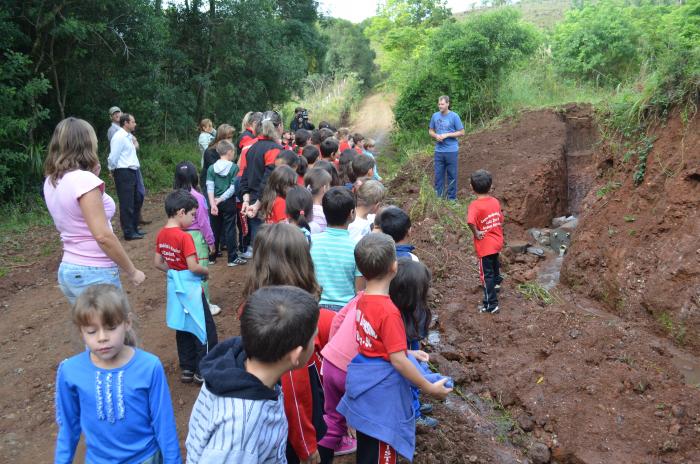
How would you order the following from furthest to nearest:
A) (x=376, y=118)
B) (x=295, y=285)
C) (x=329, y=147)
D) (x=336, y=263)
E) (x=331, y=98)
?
(x=331, y=98)
(x=376, y=118)
(x=329, y=147)
(x=336, y=263)
(x=295, y=285)

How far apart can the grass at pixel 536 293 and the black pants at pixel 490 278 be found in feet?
1.81

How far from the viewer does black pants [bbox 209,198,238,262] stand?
23.5 feet

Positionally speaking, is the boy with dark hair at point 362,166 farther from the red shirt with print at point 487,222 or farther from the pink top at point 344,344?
the pink top at point 344,344

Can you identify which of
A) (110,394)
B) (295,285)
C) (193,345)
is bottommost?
(193,345)

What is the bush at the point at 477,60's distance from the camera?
1480 cm

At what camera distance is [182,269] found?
14.0 ft

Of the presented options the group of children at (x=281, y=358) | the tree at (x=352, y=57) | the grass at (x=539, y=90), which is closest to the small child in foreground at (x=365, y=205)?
the group of children at (x=281, y=358)

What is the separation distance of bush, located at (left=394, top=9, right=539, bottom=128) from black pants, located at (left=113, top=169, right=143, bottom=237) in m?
9.47

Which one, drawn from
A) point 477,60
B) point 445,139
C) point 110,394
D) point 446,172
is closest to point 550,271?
point 446,172

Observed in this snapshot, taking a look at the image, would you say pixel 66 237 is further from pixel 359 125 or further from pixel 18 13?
pixel 359 125

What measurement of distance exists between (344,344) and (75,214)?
1.81 meters

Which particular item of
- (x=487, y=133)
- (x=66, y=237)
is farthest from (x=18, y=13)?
(x=487, y=133)

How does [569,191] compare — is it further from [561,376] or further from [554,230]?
[561,376]

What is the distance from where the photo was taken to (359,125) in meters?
26.5
